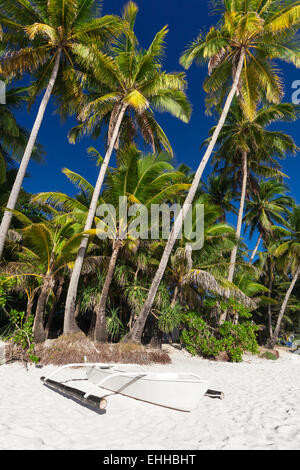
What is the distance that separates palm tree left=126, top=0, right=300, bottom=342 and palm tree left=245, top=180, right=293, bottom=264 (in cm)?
968

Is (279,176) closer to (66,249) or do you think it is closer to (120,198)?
(120,198)

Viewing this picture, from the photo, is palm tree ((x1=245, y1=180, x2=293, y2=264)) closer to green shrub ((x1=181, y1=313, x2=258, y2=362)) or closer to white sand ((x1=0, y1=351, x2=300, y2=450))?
green shrub ((x1=181, y1=313, x2=258, y2=362))

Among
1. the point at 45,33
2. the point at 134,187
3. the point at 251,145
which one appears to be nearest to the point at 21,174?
the point at 134,187

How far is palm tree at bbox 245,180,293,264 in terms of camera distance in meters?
21.0

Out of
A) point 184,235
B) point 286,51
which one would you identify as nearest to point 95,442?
point 184,235

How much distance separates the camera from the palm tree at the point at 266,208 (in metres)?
21.0

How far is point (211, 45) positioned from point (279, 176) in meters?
11.0

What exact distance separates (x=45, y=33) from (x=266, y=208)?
17.6 m

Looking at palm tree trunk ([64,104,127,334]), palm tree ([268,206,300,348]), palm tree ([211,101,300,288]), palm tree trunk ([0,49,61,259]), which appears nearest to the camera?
palm tree trunk ([64,104,127,334])

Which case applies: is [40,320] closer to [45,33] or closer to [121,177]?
[121,177]

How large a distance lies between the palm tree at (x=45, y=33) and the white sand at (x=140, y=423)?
7.22 meters

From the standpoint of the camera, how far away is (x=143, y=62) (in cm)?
1072

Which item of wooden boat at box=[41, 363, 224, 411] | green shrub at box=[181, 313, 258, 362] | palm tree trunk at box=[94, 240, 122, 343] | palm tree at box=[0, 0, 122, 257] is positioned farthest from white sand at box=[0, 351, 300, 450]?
palm tree at box=[0, 0, 122, 257]

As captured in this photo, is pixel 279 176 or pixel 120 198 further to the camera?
pixel 279 176
